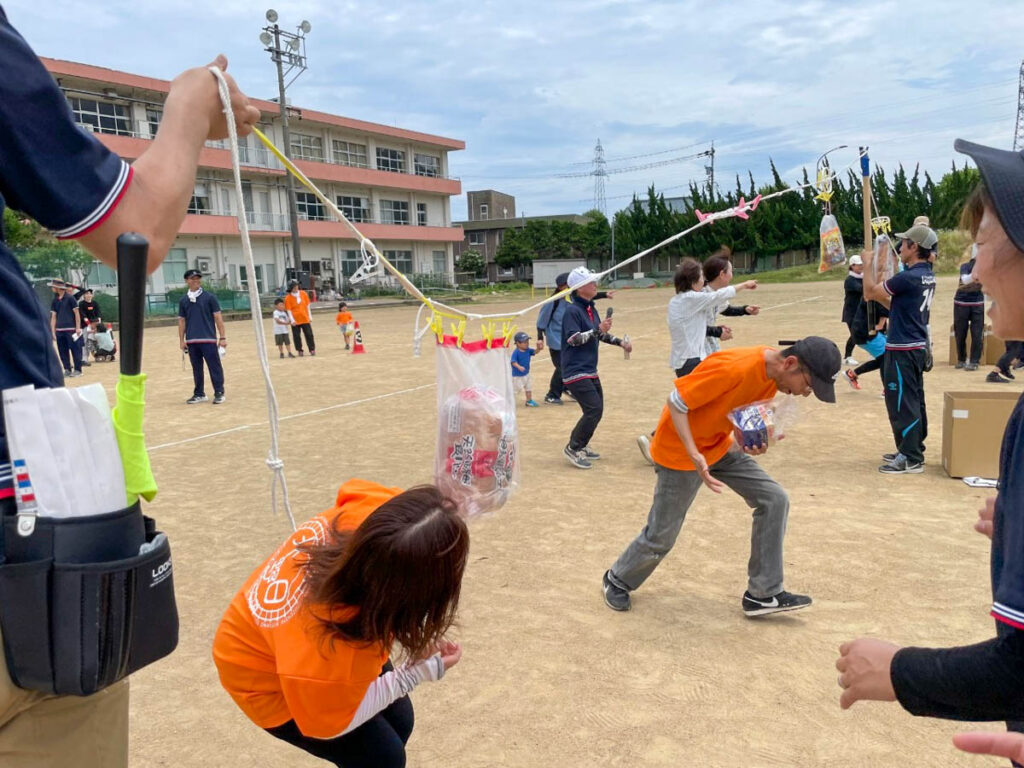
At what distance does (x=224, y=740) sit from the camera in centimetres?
294

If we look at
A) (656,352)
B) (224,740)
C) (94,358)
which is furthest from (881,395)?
(94,358)

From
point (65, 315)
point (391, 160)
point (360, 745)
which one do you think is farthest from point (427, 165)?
point (360, 745)

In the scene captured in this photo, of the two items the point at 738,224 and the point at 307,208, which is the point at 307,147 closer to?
the point at 307,208

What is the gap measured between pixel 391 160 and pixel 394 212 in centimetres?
356

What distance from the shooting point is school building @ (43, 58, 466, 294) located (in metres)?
33.9

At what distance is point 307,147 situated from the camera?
43.5 m

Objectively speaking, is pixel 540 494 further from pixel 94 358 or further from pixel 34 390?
pixel 94 358

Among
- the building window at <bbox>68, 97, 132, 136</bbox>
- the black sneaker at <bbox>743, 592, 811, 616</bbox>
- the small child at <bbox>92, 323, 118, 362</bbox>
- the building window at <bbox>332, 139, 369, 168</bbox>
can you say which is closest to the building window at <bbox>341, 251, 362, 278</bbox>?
the building window at <bbox>332, 139, 369, 168</bbox>

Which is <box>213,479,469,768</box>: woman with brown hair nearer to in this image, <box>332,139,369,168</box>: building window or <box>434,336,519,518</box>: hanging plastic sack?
<box>434,336,519,518</box>: hanging plastic sack

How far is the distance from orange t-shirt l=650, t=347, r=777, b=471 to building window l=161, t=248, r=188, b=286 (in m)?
36.4

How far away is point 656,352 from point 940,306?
11.1 meters

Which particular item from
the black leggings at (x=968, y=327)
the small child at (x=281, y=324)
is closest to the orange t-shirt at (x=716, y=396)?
the black leggings at (x=968, y=327)

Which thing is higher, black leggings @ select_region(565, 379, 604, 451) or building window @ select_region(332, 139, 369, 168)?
building window @ select_region(332, 139, 369, 168)

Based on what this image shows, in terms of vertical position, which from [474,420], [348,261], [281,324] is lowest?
[474,420]
